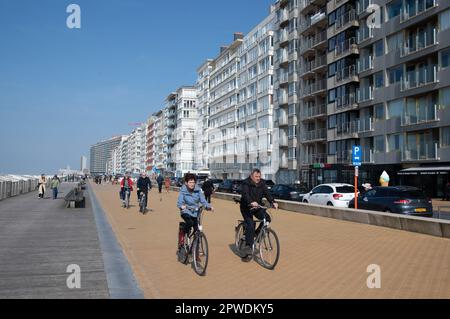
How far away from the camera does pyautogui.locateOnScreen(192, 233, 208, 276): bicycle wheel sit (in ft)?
25.4

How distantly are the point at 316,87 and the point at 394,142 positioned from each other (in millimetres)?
16891

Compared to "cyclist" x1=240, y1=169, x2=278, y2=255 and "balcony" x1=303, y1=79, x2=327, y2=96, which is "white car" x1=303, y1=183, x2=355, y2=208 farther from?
"balcony" x1=303, y1=79, x2=327, y2=96

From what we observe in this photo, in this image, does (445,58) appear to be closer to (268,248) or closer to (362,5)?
(362,5)

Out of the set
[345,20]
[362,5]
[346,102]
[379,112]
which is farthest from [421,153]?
[345,20]

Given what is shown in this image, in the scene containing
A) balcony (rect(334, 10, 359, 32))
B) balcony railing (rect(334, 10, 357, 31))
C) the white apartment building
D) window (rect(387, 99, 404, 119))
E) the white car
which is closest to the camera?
the white car

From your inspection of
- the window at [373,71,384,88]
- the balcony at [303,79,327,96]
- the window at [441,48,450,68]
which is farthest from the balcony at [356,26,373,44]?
the window at [441,48,450,68]

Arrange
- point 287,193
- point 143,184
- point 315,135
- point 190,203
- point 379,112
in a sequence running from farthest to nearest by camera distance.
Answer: point 315,135
point 379,112
point 287,193
point 143,184
point 190,203

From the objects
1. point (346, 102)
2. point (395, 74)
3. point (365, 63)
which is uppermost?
point (365, 63)

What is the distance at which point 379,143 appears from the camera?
42625 mm

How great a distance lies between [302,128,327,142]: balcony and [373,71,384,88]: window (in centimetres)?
1140

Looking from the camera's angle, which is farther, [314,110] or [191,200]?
[314,110]

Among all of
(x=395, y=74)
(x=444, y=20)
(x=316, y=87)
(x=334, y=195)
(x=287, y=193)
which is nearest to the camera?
(x=334, y=195)

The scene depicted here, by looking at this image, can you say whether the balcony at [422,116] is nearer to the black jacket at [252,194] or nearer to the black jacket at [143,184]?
the black jacket at [143,184]
